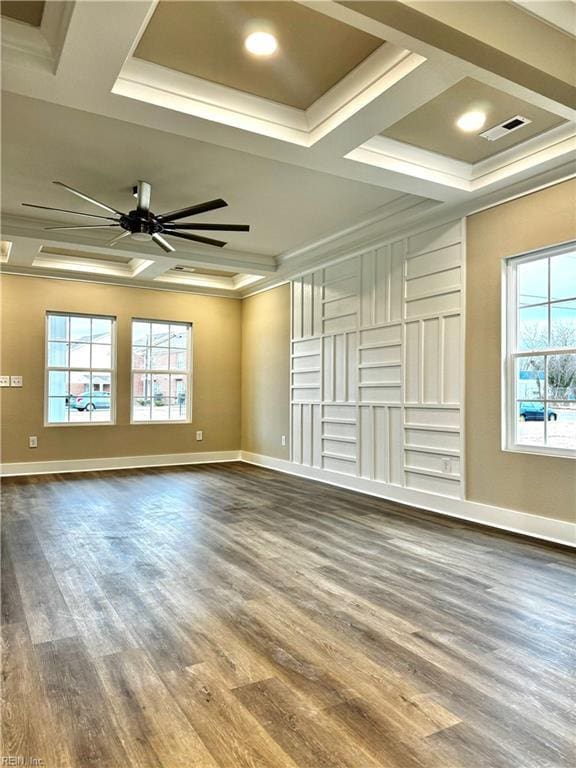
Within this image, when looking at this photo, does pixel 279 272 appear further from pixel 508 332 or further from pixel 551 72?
pixel 551 72

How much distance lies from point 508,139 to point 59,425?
6.38 metres

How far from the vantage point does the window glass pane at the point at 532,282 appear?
160 inches

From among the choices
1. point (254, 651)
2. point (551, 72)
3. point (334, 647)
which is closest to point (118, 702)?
point (254, 651)

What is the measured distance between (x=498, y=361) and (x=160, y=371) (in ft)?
17.3

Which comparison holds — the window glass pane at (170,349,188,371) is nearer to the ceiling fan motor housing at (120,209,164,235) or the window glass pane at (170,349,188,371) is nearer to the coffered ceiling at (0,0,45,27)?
the ceiling fan motor housing at (120,209,164,235)

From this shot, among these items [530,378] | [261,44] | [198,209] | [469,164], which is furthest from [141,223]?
[530,378]

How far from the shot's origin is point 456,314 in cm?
468

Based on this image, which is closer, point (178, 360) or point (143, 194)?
point (143, 194)

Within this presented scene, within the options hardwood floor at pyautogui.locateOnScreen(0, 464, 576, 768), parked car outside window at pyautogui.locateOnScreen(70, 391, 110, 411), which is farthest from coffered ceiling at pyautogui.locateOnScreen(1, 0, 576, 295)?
parked car outside window at pyautogui.locateOnScreen(70, 391, 110, 411)

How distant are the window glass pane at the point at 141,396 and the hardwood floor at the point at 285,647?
3625 mm

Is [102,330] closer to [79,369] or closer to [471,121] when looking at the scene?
[79,369]

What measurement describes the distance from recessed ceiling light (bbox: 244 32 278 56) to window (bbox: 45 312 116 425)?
548cm

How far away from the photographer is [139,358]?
308 inches

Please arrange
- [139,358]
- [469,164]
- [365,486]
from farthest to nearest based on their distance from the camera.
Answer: [139,358], [365,486], [469,164]
